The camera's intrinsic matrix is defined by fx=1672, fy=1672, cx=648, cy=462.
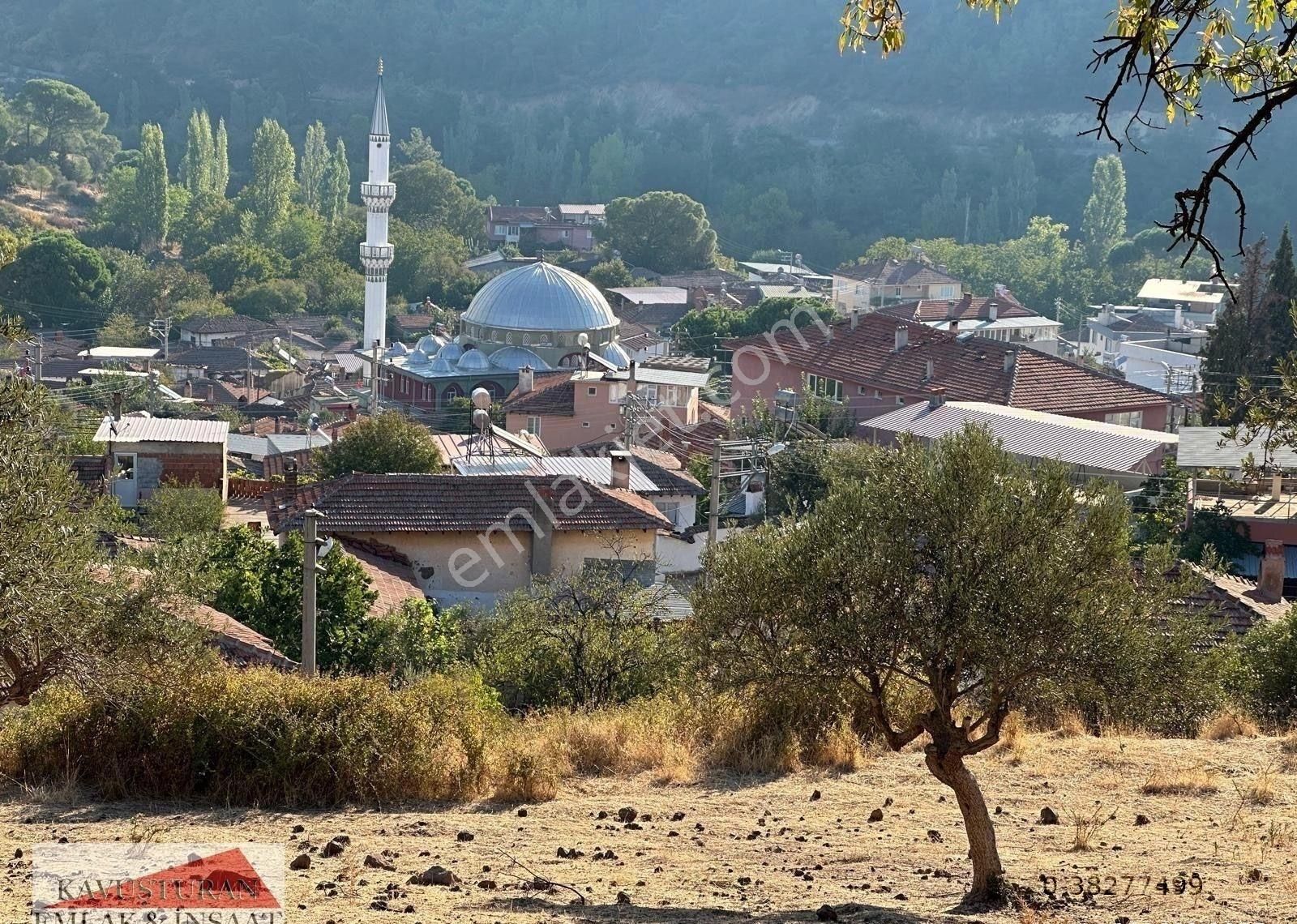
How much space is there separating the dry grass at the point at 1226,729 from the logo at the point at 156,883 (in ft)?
18.6

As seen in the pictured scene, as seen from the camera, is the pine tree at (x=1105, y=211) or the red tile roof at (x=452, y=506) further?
the pine tree at (x=1105, y=211)

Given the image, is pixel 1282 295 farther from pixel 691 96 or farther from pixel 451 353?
pixel 691 96

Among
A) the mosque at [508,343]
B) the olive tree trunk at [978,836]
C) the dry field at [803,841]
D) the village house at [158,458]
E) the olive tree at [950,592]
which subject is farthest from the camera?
the mosque at [508,343]

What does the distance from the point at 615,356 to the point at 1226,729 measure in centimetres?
3742

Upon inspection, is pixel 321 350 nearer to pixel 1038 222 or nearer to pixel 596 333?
pixel 596 333

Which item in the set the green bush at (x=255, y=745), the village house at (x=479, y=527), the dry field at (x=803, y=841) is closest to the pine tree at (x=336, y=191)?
the village house at (x=479, y=527)

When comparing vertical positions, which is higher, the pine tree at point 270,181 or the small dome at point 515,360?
the pine tree at point 270,181

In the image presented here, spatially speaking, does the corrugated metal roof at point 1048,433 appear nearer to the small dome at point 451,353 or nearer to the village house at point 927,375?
the village house at point 927,375

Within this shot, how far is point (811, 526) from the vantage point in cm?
682

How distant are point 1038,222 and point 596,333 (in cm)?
4153

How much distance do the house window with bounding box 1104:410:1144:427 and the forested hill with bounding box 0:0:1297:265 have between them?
5653 cm

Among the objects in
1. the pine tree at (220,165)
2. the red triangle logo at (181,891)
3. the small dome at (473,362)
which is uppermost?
the pine tree at (220,165)

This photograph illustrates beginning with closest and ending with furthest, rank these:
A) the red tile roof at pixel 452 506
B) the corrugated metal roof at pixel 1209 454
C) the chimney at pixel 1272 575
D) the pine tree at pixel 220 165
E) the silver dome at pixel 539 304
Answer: the red tile roof at pixel 452 506 < the chimney at pixel 1272 575 < the corrugated metal roof at pixel 1209 454 < the silver dome at pixel 539 304 < the pine tree at pixel 220 165

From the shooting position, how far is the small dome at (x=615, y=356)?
4566 cm
